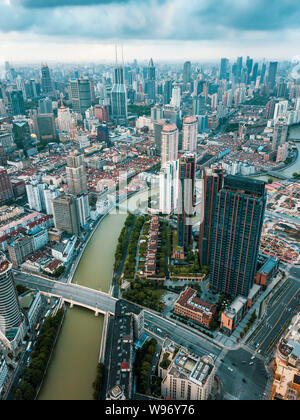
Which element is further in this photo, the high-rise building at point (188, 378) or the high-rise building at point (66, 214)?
the high-rise building at point (66, 214)

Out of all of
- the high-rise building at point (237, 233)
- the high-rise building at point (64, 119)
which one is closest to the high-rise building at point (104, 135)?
the high-rise building at point (64, 119)

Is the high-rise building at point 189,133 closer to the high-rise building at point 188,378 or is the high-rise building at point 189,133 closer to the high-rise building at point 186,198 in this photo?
the high-rise building at point 186,198

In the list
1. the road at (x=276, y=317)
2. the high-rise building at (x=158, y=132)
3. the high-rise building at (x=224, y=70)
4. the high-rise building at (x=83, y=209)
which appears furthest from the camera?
the high-rise building at (x=224, y=70)

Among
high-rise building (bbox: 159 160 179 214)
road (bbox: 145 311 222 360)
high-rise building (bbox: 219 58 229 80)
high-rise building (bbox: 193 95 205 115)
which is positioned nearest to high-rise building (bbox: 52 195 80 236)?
high-rise building (bbox: 159 160 179 214)

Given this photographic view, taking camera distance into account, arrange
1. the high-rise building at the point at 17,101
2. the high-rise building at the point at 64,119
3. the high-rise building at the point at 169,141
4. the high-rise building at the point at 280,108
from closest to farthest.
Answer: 1. the high-rise building at the point at 169,141
2. the high-rise building at the point at 64,119
3. the high-rise building at the point at 17,101
4. the high-rise building at the point at 280,108

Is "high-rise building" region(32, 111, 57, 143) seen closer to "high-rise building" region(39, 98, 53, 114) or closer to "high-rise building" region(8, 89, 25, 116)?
"high-rise building" region(39, 98, 53, 114)
